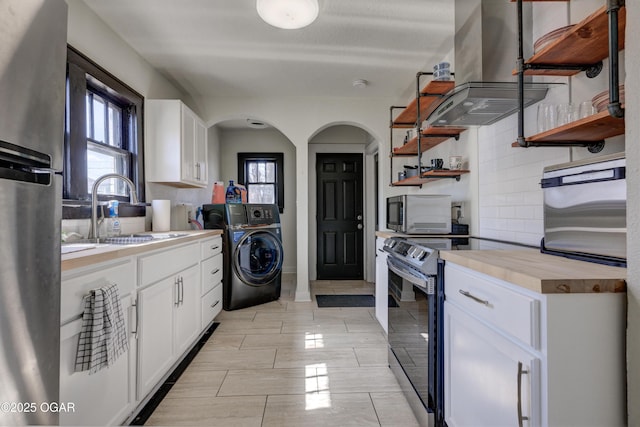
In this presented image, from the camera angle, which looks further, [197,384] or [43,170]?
[197,384]

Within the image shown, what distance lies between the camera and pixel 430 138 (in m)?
2.91

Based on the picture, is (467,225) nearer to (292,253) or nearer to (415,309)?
(415,309)

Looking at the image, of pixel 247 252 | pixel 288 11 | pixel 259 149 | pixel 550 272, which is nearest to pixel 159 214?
pixel 247 252

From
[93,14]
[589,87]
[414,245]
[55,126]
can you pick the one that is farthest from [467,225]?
[93,14]

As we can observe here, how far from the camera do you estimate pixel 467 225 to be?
2.51 metres

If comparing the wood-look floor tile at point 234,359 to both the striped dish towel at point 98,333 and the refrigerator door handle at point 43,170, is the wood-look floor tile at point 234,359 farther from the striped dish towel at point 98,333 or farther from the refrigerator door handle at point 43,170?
the refrigerator door handle at point 43,170

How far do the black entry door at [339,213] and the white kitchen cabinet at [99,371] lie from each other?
3755 millimetres

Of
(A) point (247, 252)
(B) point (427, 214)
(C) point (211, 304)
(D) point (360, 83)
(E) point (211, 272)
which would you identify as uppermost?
(D) point (360, 83)

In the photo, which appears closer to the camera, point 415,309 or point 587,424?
point 587,424

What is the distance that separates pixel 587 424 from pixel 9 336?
1.38 m

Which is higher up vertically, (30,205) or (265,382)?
(30,205)

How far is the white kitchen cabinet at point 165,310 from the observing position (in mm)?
1682

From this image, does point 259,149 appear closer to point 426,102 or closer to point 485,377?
point 426,102

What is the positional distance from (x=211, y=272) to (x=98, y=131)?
1.45m
